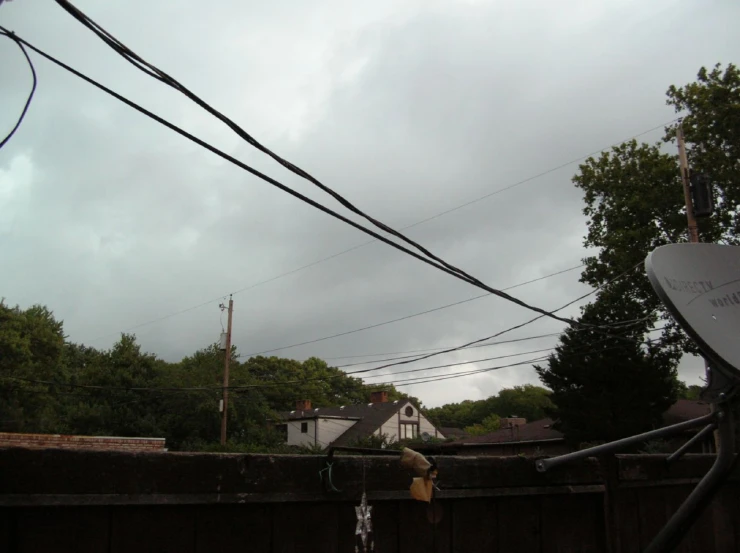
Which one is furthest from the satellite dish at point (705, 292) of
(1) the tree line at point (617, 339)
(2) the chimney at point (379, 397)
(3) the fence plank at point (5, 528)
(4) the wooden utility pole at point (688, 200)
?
(2) the chimney at point (379, 397)

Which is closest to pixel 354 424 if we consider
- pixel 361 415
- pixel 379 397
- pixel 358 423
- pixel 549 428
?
pixel 358 423

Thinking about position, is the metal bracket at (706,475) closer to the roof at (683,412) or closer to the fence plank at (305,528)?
the fence plank at (305,528)

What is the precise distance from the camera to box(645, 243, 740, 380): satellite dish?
11.4 ft

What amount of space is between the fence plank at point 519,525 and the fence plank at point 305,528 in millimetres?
1139

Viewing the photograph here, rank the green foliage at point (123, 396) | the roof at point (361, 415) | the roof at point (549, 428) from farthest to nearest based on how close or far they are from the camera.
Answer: the roof at point (361, 415), the green foliage at point (123, 396), the roof at point (549, 428)

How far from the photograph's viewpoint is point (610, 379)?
75.7 ft

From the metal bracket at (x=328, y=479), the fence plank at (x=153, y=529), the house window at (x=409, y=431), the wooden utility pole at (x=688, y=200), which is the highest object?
the wooden utility pole at (x=688, y=200)

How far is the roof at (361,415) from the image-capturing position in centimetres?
4678

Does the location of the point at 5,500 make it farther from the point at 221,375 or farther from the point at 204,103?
the point at 221,375

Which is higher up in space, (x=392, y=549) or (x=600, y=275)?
(x=600, y=275)

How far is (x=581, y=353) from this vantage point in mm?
24031

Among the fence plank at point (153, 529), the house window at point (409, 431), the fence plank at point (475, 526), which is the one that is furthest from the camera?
the house window at point (409, 431)

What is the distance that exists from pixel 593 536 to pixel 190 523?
2.71 m

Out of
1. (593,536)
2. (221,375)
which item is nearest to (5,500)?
(593,536)
